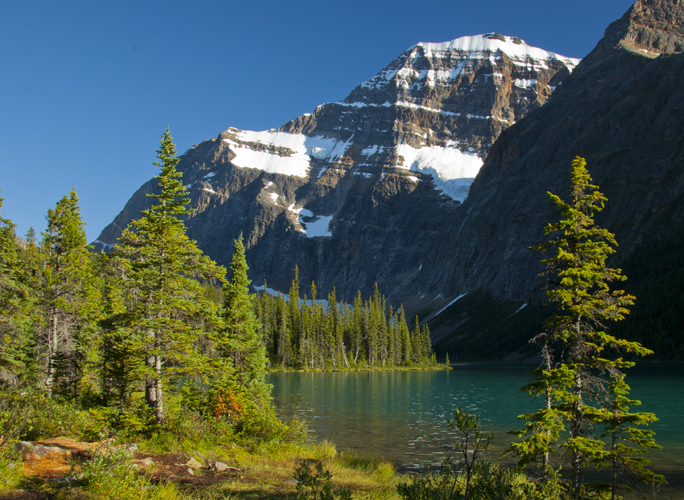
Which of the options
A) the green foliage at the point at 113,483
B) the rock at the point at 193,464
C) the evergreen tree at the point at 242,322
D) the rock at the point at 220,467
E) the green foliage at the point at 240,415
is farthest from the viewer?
the evergreen tree at the point at 242,322

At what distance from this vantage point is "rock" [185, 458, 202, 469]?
46.6ft

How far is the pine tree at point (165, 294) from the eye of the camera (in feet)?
59.2

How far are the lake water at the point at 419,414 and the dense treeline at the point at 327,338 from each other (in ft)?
127

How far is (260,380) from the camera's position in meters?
29.1

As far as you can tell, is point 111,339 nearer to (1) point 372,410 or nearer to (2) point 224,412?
(2) point 224,412

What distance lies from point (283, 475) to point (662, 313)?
135552 millimetres

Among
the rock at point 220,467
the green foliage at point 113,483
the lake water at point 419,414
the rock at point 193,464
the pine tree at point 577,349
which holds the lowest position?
the lake water at point 419,414

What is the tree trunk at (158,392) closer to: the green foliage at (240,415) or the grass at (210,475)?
the grass at (210,475)

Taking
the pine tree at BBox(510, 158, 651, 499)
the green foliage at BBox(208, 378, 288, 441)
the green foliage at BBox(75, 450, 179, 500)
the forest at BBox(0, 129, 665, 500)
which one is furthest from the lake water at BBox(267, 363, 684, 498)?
the green foliage at BBox(75, 450, 179, 500)

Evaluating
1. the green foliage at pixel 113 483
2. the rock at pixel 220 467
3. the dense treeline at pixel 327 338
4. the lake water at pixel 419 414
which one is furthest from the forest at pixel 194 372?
the dense treeline at pixel 327 338

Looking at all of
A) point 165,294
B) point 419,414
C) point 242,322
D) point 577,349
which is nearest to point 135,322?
point 165,294

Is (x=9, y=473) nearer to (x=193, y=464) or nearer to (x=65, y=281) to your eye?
(x=193, y=464)

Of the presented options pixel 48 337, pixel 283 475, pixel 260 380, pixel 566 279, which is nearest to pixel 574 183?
pixel 566 279

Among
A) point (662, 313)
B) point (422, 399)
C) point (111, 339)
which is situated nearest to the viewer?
point (111, 339)
